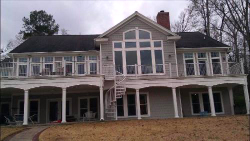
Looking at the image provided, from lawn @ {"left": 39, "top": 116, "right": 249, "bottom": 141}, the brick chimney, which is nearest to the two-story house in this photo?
the brick chimney

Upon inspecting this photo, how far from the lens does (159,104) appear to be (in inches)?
795

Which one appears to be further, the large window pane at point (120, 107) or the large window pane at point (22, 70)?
the large window pane at point (22, 70)

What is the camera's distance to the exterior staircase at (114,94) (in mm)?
18703

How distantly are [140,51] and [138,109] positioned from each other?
4.72m

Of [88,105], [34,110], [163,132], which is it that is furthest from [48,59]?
[163,132]

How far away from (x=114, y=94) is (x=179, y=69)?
6030 millimetres

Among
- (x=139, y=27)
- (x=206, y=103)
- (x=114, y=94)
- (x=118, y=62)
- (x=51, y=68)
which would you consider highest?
(x=139, y=27)

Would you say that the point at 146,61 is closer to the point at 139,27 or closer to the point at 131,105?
the point at 139,27

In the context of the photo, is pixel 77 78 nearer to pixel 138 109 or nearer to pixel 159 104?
pixel 138 109

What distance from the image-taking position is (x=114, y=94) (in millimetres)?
18750

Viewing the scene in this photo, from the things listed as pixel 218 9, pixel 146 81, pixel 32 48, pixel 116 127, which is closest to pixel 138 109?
pixel 146 81

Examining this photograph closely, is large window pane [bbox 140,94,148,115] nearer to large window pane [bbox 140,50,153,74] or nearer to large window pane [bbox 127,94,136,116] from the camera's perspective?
large window pane [bbox 127,94,136,116]

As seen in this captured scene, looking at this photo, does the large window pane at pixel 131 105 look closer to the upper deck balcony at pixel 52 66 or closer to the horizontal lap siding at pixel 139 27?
the horizontal lap siding at pixel 139 27

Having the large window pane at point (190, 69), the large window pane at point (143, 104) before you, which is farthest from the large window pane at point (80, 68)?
the large window pane at point (190, 69)
